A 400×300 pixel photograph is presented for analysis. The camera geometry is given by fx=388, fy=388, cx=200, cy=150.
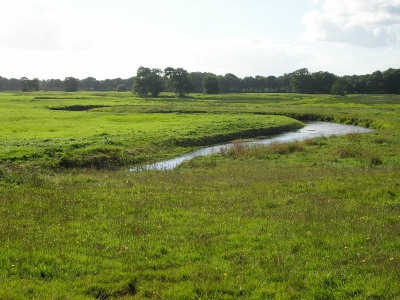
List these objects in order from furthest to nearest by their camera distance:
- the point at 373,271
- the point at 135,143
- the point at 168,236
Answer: the point at 135,143, the point at 168,236, the point at 373,271

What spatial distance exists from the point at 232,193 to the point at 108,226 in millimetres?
6460

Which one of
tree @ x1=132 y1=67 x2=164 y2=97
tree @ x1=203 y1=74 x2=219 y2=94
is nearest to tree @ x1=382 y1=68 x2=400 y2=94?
tree @ x1=203 y1=74 x2=219 y2=94

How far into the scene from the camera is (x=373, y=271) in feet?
29.4

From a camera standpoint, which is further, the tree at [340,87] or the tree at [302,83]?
the tree at [302,83]

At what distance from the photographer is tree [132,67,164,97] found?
508 ft

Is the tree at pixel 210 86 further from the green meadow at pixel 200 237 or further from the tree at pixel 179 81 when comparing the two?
the green meadow at pixel 200 237

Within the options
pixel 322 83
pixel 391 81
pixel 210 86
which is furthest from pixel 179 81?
pixel 391 81

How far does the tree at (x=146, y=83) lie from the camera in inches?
6097

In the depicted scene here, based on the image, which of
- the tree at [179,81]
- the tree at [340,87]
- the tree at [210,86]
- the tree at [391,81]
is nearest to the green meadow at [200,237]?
the tree at [179,81]

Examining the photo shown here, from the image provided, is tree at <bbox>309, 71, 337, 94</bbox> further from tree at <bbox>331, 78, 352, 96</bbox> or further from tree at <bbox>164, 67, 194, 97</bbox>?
tree at <bbox>164, 67, 194, 97</bbox>

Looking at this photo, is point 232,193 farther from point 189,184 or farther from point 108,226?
point 108,226

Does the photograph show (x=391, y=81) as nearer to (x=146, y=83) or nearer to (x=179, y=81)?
(x=179, y=81)

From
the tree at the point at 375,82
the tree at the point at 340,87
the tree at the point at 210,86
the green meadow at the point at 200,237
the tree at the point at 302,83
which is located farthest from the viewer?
the tree at the point at 302,83

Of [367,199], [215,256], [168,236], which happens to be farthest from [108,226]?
[367,199]
